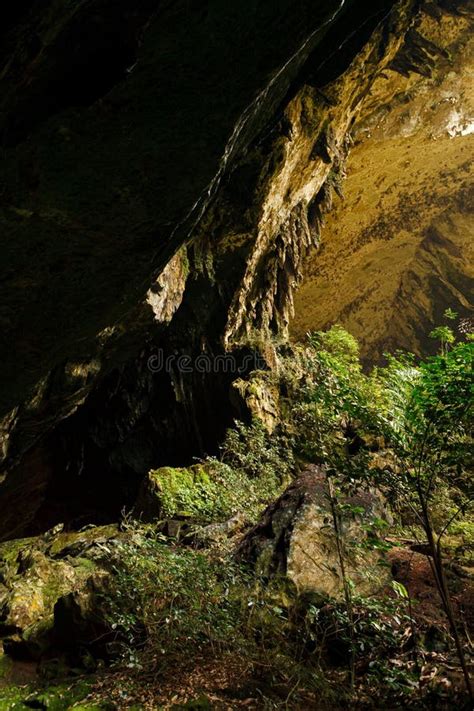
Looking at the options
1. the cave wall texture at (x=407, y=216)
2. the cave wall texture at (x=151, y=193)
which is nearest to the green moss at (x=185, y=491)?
the cave wall texture at (x=151, y=193)

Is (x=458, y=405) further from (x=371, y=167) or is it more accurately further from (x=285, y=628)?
(x=371, y=167)

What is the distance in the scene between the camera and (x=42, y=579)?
17.9 ft

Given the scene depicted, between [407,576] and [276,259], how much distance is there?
31.5ft

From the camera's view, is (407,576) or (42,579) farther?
(42,579)

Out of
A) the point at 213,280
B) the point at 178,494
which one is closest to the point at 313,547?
the point at 178,494

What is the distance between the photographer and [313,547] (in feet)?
14.8

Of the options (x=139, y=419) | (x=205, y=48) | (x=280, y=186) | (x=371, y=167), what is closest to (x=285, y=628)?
(x=205, y=48)

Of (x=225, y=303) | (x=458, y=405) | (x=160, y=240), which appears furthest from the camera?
(x=225, y=303)

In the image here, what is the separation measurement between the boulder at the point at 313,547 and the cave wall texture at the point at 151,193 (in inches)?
131

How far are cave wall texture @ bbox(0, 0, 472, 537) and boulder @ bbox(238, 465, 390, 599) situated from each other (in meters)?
3.32

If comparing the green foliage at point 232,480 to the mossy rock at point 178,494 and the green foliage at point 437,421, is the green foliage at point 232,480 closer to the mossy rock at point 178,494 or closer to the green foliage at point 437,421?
the mossy rock at point 178,494

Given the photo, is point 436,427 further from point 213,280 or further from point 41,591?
point 213,280

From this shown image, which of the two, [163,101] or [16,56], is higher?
[163,101]

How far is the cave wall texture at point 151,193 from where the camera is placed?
2.96 meters
